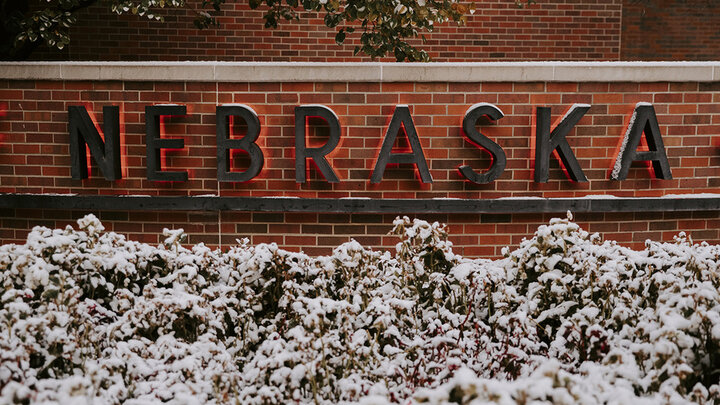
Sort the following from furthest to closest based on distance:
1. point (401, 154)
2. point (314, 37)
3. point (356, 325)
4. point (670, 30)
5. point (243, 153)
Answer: point (670, 30) < point (314, 37) < point (243, 153) < point (401, 154) < point (356, 325)

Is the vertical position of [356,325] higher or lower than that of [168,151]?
lower

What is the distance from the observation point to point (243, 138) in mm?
4441

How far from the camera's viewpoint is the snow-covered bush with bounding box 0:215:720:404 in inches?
82.2

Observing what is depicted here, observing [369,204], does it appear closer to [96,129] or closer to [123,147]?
[123,147]

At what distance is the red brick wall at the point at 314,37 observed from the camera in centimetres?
712

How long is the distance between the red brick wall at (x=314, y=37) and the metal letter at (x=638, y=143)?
10.8 feet

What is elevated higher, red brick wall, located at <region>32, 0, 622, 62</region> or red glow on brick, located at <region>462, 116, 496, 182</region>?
red brick wall, located at <region>32, 0, 622, 62</region>

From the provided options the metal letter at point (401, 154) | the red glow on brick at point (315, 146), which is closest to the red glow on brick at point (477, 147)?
the metal letter at point (401, 154)

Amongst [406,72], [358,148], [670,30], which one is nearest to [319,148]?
[358,148]

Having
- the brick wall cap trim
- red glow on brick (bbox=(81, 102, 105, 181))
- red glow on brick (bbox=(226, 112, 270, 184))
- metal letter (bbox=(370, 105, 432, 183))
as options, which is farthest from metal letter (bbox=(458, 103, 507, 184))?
red glow on brick (bbox=(81, 102, 105, 181))

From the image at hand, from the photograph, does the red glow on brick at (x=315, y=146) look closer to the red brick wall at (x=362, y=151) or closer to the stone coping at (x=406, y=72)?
the red brick wall at (x=362, y=151)

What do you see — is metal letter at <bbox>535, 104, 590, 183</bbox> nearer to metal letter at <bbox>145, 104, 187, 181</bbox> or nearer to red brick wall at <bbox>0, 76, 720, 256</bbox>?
red brick wall at <bbox>0, 76, 720, 256</bbox>

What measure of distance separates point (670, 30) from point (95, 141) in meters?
8.64

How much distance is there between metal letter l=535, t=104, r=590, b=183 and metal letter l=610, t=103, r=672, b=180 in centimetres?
36
